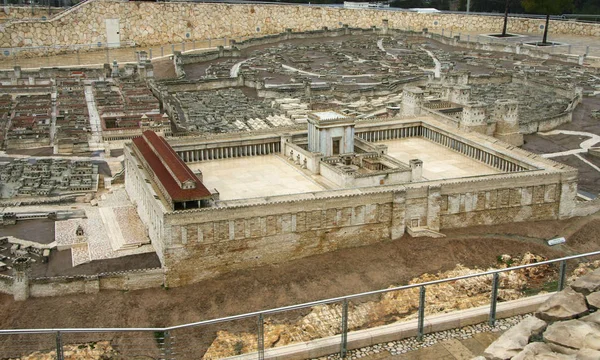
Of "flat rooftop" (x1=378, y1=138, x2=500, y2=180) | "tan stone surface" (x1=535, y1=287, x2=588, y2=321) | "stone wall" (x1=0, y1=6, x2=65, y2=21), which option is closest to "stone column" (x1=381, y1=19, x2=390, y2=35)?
"stone wall" (x1=0, y1=6, x2=65, y2=21)

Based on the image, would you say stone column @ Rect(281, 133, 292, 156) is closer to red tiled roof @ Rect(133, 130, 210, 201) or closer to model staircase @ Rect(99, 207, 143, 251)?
red tiled roof @ Rect(133, 130, 210, 201)

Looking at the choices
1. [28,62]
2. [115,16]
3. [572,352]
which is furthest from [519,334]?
[115,16]

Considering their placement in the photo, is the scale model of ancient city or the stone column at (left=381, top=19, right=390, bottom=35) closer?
the scale model of ancient city

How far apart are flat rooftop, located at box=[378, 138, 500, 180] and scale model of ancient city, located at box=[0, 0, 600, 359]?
201 mm

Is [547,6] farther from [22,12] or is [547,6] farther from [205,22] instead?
[22,12]

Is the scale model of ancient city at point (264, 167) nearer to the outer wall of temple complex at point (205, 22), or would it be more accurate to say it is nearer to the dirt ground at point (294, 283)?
the dirt ground at point (294, 283)

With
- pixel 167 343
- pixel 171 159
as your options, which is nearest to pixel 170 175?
pixel 171 159

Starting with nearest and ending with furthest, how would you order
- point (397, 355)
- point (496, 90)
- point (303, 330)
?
point (397, 355) < point (303, 330) < point (496, 90)

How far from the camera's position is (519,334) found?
15.7m

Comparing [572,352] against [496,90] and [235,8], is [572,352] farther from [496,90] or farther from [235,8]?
[235,8]

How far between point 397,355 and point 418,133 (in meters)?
36.8

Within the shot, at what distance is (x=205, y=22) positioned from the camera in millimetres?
121125

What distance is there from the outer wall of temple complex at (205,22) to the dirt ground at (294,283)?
7789 centimetres

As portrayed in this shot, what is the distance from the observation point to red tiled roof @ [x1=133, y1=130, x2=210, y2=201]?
36500mm
